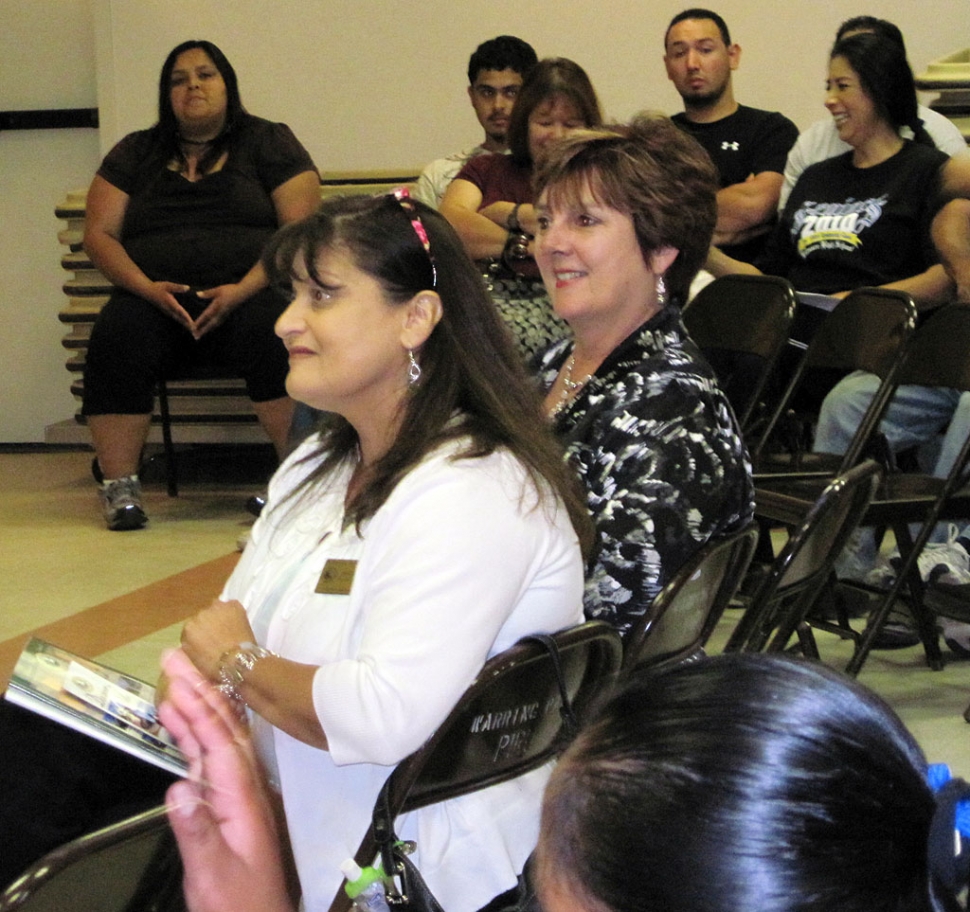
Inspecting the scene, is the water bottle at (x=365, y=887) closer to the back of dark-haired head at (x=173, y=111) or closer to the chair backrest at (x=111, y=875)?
the chair backrest at (x=111, y=875)

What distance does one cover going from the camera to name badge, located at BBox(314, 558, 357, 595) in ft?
5.20

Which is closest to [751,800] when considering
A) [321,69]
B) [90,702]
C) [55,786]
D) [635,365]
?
[90,702]

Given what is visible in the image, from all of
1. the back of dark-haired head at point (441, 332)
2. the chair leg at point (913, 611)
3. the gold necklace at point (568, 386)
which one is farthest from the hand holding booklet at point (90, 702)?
the chair leg at point (913, 611)

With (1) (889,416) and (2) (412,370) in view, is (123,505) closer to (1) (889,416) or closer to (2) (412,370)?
(1) (889,416)

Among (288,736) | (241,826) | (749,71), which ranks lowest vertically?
(288,736)

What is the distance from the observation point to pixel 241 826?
3.62 feet

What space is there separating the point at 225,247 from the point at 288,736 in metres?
3.60

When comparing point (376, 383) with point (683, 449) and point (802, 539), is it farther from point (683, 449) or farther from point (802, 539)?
point (802, 539)

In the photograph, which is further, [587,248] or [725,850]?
[587,248]

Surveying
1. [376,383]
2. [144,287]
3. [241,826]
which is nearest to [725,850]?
[241,826]

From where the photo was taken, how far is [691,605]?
73.6 inches

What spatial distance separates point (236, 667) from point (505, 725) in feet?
1.01

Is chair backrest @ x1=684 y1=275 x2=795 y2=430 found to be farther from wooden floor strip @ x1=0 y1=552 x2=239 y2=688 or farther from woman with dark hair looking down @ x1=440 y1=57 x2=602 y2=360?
wooden floor strip @ x1=0 y1=552 x2=239 y2=688

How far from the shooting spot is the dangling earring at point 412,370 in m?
1.74
